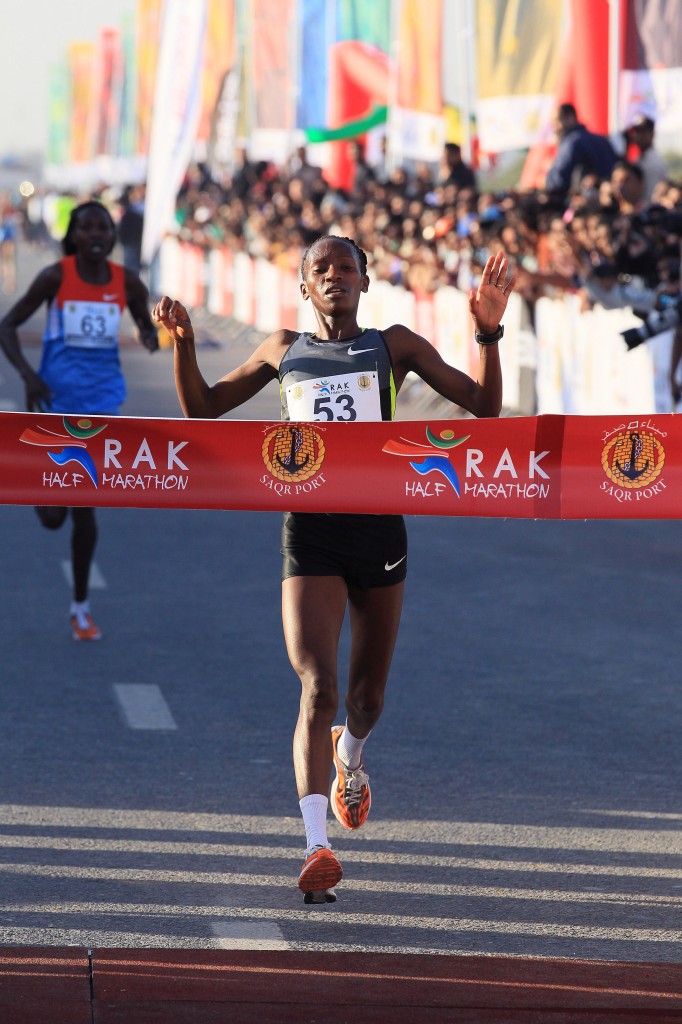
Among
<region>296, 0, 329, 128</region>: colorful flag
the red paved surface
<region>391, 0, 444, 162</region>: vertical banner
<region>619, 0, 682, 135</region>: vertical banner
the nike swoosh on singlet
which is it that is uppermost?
<region>296, 0, 329, 128</region>: colorful flag

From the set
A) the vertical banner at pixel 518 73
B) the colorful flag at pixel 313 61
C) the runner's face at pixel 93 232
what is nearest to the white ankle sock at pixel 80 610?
the runner's face at pixel 93 232

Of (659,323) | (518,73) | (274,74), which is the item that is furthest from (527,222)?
(274,74)

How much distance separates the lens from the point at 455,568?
12.0 meters

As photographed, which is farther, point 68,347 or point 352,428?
point 68,347

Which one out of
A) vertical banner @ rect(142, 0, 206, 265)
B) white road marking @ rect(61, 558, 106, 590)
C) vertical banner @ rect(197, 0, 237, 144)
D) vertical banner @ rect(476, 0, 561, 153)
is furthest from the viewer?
vertical banner @ rect(197, 0, 237, 144)

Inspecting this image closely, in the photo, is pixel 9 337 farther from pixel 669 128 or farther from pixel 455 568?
→ pixel 669 128

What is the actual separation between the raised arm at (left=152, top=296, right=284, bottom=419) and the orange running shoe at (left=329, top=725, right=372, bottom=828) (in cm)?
113

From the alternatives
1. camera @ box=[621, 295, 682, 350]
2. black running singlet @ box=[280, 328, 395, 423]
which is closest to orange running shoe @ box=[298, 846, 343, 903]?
black running singlet @ box=[280, 328, 395, 423]

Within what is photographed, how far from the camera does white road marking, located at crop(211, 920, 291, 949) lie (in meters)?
5.10

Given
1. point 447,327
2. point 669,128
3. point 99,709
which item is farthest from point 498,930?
point 447,327

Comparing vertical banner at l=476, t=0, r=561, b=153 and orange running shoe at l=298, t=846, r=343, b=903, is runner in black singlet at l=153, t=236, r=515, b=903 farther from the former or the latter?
vertical banner at l=476, t=0, r=561, b=153

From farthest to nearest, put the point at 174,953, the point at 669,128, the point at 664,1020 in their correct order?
the point at 669,128 → the point at 174,953 → the point at 664,1020

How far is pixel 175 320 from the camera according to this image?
5.65 meters

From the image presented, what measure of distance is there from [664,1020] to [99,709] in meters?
3.98
